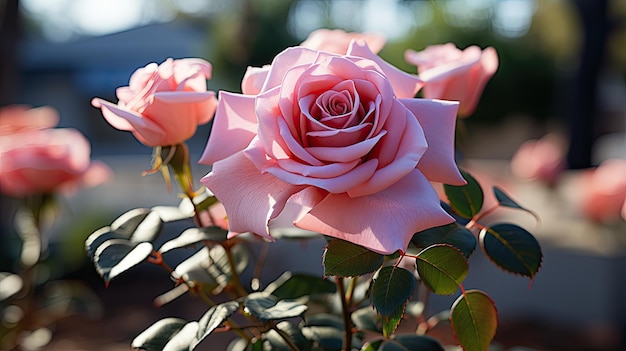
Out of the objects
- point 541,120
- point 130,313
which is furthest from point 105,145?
point 130,313

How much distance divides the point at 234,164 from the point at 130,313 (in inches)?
78.8

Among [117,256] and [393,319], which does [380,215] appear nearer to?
[393,319]

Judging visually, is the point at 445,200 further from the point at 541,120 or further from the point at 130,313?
the point at 541,120

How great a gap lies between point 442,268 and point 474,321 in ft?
0.23

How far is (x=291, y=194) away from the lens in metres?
0.40

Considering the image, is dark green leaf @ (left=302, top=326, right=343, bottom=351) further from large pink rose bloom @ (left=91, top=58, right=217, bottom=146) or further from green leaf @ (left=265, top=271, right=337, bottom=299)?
large pink rose bloom @ (left=91, top=58, right=217, bottom=146)

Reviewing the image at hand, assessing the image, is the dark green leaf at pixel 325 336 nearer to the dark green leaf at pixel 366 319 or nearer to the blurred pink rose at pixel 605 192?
the dark green leaf at pixel 366 319

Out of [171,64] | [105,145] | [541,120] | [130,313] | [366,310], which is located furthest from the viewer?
[105,145]

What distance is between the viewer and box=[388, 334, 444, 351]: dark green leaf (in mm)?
548

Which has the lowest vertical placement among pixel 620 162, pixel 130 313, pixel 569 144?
pixel 569 144

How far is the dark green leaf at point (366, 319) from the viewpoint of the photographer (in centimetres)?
58

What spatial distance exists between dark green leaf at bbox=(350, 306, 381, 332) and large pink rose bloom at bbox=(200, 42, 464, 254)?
0.20 metres

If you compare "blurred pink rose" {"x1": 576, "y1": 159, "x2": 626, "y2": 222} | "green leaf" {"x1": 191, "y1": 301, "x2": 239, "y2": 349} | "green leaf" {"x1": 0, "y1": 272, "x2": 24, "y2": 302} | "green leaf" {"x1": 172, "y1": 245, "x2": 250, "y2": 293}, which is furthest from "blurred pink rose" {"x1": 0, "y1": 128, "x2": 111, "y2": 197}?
"blurred pink rose" {"x1": 576, "y1": 159, "x2": 626, "y2": 222}

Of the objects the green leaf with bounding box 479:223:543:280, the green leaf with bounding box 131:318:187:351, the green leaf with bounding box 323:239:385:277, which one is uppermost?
the green leaf with bounding box 323:239:385:277
